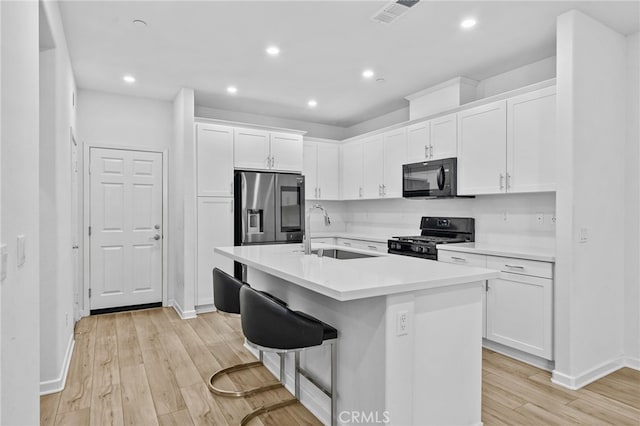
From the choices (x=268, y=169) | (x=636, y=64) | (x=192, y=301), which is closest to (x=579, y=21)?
(x=636, y=64)

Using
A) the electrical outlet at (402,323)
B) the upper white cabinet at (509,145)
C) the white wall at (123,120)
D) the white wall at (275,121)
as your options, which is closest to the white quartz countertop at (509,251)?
the upper white cabinet at (509,145)

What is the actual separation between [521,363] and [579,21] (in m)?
2.66

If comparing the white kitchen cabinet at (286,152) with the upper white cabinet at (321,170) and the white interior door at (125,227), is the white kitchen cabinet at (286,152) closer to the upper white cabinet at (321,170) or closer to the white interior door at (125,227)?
the upper white cabinet at (321,170)

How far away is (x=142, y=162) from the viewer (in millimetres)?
4816

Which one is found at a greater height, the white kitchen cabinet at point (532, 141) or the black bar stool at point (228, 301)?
the white kitchen cabinet at point (532, 141)

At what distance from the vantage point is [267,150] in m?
5.03

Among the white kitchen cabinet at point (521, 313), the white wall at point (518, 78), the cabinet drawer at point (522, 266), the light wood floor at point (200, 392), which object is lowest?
the light wood floor at point (200, 392)

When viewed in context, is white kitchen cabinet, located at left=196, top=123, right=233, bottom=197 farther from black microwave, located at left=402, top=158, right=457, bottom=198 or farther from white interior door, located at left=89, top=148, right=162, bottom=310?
black microwave, located at left=402, top=158, right=457, bottom=198

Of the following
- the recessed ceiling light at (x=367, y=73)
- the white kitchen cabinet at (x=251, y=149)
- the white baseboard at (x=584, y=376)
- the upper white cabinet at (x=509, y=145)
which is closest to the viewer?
the white baseboard at (x=584, y=376)

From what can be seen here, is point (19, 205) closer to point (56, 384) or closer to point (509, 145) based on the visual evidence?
point (56, 384)

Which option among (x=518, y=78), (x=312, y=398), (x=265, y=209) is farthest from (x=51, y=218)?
(x=518, y=78)

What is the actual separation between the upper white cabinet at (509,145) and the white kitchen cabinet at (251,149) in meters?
2.44

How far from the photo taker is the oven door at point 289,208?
4.96 metres

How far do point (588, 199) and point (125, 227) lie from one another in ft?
15.8
